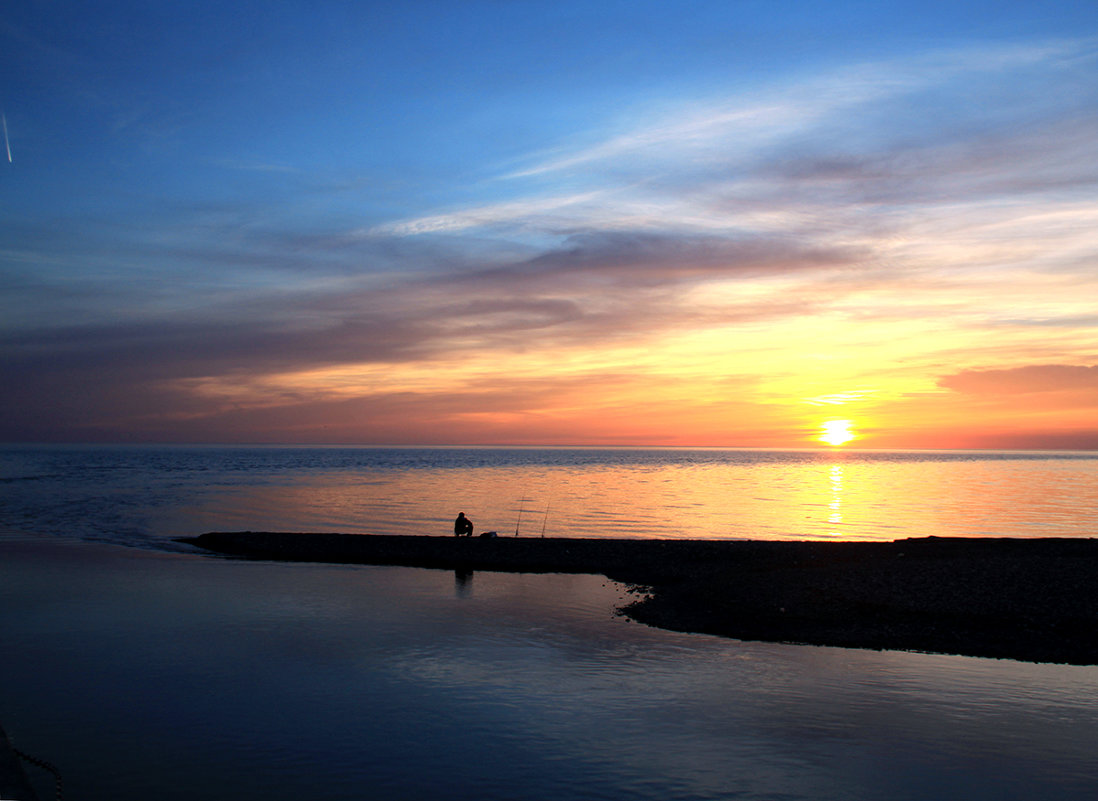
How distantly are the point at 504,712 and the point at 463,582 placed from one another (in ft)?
46.9

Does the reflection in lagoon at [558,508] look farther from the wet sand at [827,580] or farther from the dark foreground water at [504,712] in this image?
the dark foreground water at [504,712]

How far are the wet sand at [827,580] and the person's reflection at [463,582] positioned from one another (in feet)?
2.86

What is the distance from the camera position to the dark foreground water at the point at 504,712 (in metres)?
10.7

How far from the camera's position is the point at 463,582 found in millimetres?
27531

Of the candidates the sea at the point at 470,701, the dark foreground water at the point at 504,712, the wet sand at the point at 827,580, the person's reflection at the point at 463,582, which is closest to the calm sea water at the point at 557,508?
the wet sand at the point at 827,580

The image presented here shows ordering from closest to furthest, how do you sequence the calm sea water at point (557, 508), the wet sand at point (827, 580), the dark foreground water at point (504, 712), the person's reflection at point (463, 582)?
the dark foreground water at point (504, 712) → the wet sand at point (827, 580) → the person's reflection at point (463, 582) → the calm sea water at point (557, 508)

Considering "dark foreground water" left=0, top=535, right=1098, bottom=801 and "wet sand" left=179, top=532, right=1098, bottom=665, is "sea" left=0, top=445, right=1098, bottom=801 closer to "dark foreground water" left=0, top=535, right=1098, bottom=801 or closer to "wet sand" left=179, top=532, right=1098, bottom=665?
"dark foreground water" left=0, top=535, right=1098, bottom=801

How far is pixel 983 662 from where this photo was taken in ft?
53.8

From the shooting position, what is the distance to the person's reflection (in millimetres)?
25266

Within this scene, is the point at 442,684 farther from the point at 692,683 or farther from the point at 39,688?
the point at 39,688

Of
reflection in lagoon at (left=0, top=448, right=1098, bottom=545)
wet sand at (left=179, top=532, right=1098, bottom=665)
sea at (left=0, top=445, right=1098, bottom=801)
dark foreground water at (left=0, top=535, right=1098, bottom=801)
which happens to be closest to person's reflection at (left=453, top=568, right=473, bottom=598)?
sea at (left=0, top=445, right=1098, bottom=801)

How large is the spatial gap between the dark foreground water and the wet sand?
1411 mm

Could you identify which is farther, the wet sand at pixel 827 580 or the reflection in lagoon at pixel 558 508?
the reflection in lagoon at pixel 558 508

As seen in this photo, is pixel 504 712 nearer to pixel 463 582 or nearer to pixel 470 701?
pixel 470 701
